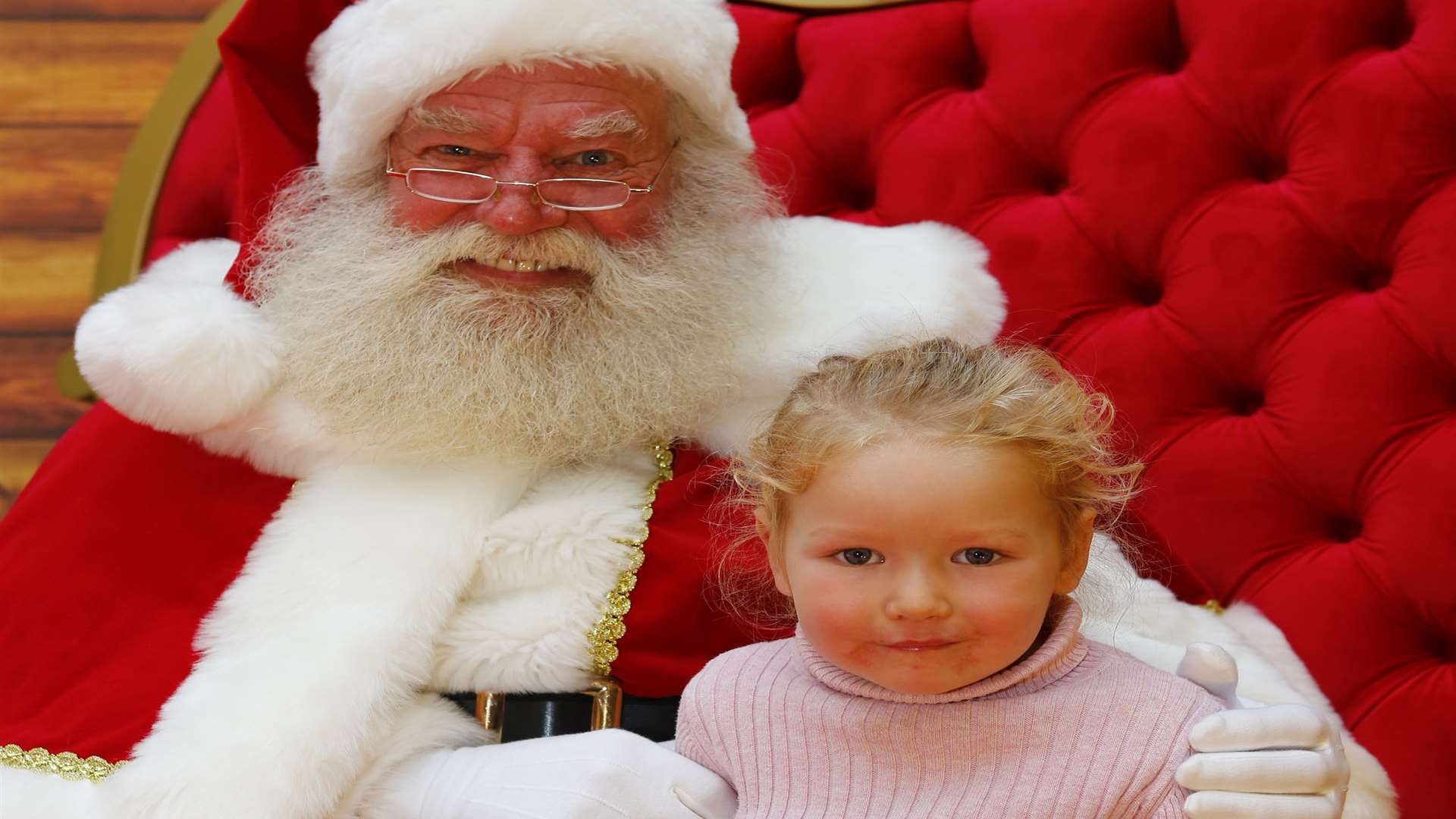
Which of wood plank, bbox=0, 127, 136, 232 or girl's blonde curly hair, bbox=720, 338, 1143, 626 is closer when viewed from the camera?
girl's blonde curly hair, bbox=720, 338, 1143, 626

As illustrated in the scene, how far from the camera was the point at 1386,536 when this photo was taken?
72.7 inches

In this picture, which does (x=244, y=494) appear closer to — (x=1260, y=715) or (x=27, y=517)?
(x=27, y=517)

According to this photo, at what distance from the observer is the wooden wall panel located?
9.86 ft

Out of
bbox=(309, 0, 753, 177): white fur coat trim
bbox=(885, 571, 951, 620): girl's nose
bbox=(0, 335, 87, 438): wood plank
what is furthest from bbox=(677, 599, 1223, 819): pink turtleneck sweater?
bbox=(0, 335, 87, 438): wood plank

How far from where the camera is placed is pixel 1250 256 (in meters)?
1.98

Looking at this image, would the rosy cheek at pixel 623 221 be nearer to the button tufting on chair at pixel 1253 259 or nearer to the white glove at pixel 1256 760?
the button tufting on chair at pixel 1253 259

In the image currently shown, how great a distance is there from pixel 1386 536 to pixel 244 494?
165 cm

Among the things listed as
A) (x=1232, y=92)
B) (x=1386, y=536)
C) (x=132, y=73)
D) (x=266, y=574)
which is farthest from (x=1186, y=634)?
(x=132, y=73)

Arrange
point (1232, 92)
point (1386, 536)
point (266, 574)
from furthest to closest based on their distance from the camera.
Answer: point (1232, 92) < point (1386, 536) < point (266, 574)

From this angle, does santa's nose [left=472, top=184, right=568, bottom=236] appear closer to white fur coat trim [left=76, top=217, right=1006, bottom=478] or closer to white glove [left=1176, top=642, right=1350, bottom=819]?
white fur coat trim [left=76, top=217, right=1006, bottom=478]

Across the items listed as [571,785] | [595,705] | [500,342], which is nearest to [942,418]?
[571,785]

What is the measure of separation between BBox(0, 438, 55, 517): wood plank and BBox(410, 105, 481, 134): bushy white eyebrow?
1627 mm

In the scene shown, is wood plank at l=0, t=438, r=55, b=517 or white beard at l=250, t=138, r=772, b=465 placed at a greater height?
white beard at l=250, t=138, r=772, b=465

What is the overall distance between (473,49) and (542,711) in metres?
0.95
